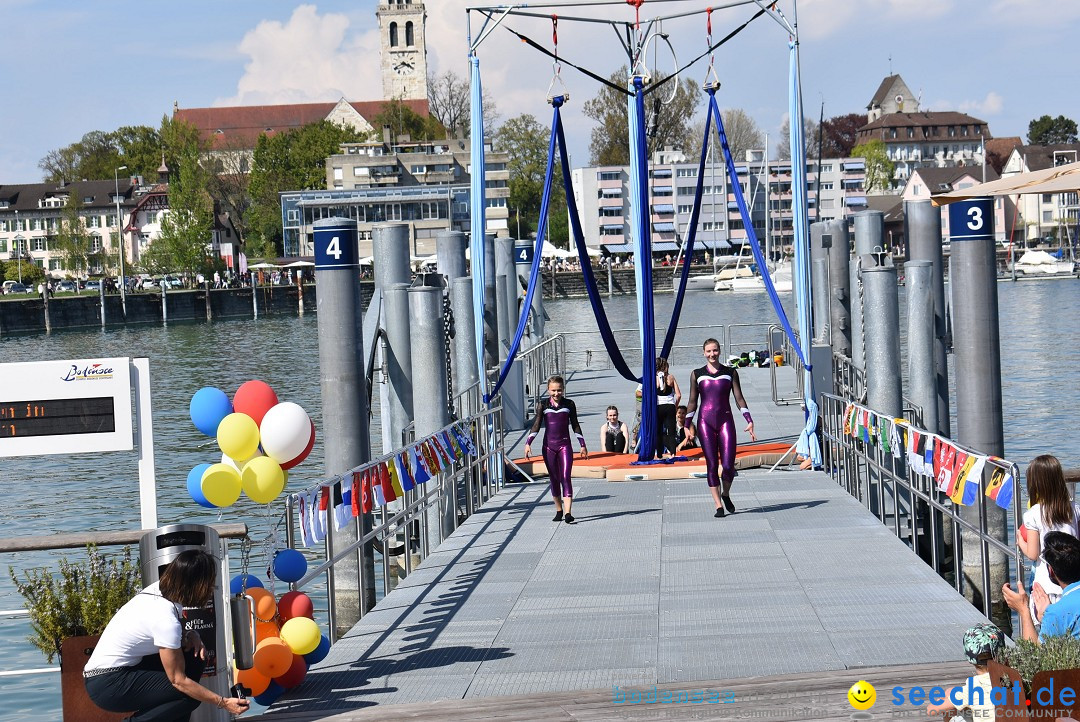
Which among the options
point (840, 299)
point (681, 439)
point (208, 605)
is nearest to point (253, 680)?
point (208, 605)

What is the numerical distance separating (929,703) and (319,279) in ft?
21.4

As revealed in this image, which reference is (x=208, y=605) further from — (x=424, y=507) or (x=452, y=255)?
(x=452, y=255)

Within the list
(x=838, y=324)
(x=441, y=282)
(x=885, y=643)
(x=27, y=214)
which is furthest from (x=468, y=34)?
(x=27, y=214)

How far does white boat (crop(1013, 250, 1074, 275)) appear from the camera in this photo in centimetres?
11525

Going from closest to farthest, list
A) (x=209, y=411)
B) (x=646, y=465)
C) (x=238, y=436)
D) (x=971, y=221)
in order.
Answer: (x=238, y=436) → (x=209, y=411) → (x=971, y=221) → (x=646, y=465)

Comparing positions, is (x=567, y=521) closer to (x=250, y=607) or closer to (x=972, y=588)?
(x=972, y=588)

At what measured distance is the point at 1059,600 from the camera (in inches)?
293

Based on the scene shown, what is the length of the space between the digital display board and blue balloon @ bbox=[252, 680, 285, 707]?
2.21 meters

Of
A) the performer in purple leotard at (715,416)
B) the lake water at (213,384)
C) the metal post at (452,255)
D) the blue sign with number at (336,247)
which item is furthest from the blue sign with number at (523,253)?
the blue sign with number at (336,247)

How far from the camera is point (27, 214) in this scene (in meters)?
141

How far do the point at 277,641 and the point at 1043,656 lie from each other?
4327 mm

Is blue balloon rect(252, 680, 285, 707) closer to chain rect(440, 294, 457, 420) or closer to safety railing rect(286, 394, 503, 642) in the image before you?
safety railing rect(286, 394, 503, 642)

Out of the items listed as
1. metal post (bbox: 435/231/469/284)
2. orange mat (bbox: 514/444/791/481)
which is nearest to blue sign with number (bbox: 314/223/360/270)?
orange mat (bbox: 514/444/791/481)

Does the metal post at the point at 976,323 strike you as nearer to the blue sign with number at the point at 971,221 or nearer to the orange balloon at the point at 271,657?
the blue sign with number at the point at 971,221
